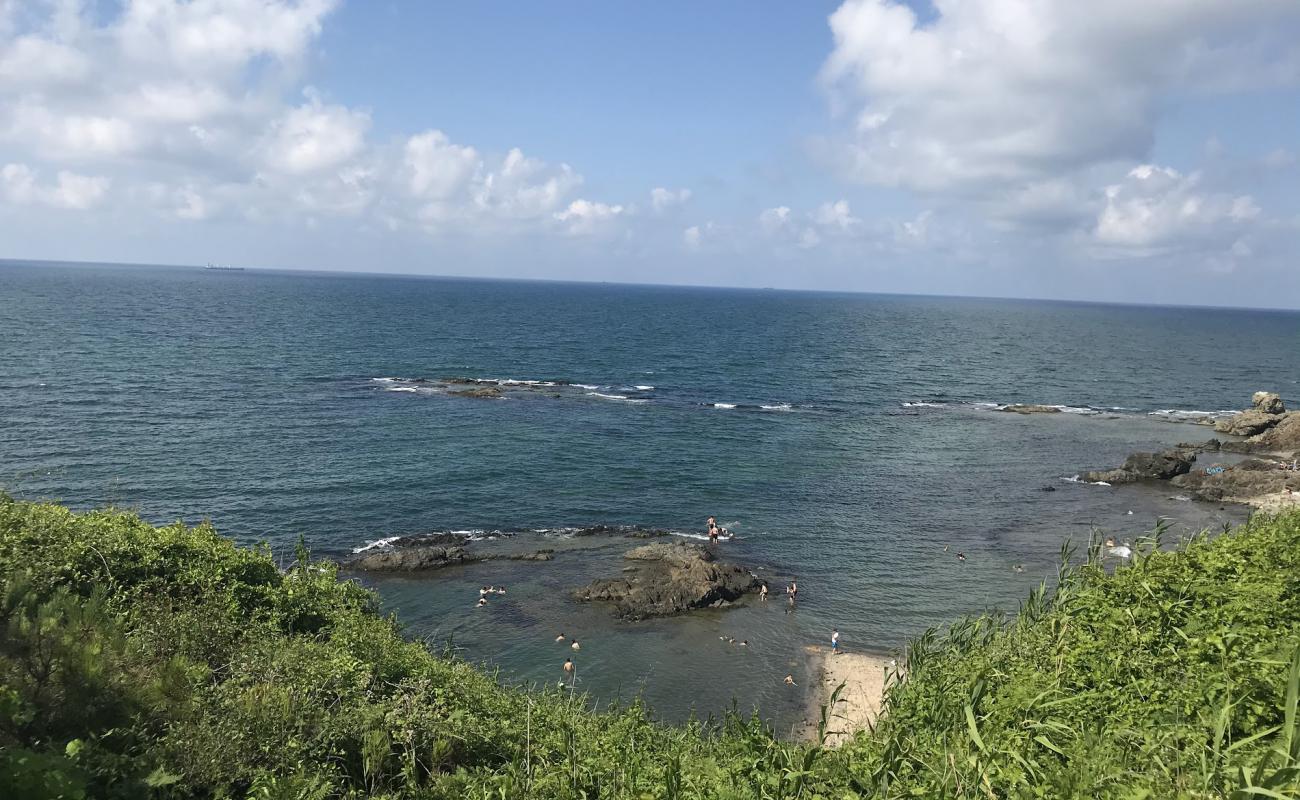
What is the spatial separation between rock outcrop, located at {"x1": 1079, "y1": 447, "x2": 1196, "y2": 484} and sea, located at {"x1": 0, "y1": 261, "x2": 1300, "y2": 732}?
54.1 inches

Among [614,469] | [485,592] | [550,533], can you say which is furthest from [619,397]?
[485,592]

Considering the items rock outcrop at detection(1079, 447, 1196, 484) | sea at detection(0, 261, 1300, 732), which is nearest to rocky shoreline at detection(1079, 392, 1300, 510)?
rock outcrop at detection(1079, 447, 1196, 484)

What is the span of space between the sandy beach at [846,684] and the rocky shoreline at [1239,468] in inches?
1178

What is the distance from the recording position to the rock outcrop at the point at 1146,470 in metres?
51.3

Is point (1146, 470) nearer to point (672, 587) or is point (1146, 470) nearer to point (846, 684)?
point (846, 684)

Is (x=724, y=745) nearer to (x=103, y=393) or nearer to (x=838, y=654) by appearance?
(x=838, y=654)

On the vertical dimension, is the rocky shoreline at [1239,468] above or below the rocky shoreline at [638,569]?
above

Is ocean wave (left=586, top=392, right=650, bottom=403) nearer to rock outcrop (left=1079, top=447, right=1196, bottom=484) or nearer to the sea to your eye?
the sea

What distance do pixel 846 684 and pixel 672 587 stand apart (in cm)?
972

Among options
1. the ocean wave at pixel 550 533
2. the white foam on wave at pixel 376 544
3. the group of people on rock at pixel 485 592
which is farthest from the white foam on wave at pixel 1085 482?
the white foam on wave at pixel 376 544

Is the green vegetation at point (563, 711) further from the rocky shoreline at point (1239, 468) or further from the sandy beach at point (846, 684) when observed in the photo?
the rocky shoreline at point (1239, 468)

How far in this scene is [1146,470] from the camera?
51.7m

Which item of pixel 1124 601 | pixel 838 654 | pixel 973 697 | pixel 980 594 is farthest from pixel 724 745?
pixel 980 594

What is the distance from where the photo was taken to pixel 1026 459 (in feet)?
186
